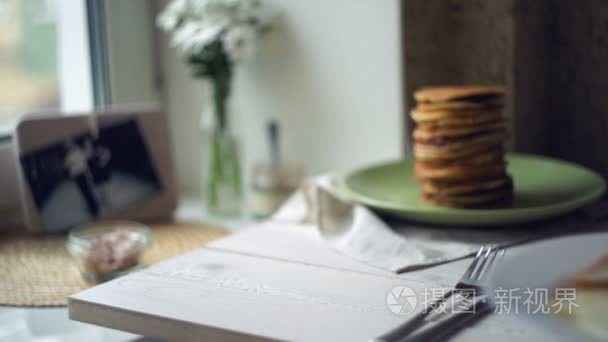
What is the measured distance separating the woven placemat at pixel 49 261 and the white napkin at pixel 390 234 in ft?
0.63

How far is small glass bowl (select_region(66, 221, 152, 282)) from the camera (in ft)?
2.99

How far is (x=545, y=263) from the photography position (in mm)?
690

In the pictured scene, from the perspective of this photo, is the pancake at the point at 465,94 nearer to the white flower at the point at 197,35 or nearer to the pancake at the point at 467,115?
the pancake at the point at 467,115

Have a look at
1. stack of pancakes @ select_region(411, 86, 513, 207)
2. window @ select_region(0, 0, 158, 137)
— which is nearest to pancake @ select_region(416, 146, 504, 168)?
stack of pancakes @ select_region(411, 86, 513, 207)

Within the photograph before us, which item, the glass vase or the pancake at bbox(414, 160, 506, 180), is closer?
the pancake at bbox(414, 160, 506, 180)

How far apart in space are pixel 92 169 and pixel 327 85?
455mm

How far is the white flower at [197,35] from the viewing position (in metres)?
1.22

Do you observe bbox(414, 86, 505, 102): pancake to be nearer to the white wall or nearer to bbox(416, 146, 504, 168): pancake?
bbox(416, 146, 504, 168): pancake

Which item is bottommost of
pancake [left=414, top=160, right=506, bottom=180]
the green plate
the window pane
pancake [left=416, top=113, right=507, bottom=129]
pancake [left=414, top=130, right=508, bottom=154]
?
the green plate

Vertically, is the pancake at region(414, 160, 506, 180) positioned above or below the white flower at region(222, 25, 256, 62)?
below

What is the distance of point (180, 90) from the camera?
1.49 m

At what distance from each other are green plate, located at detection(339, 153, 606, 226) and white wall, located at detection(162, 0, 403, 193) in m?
0.22

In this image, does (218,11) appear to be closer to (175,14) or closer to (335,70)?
(175,14)

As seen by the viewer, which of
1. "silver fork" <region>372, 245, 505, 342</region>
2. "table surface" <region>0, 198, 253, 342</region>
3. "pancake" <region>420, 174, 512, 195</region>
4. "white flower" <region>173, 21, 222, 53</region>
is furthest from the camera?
"white flower" <region>173, 21, 222, 53</region>
